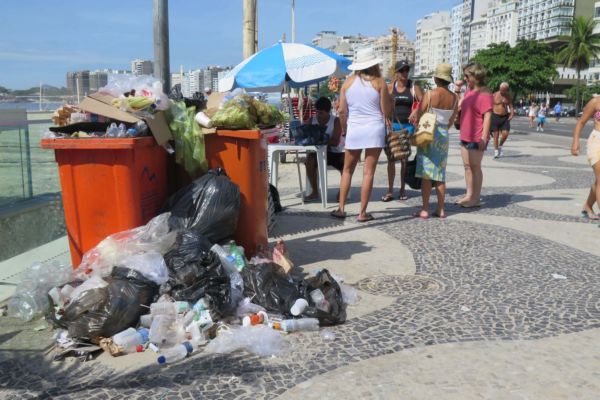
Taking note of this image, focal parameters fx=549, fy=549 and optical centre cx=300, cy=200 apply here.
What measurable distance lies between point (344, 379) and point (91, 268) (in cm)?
189

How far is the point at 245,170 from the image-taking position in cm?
450

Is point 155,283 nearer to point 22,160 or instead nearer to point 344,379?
point 344,379

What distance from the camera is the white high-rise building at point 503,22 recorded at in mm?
147500

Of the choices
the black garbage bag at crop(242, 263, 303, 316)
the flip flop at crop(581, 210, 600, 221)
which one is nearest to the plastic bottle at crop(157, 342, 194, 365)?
the black garbage bag at crop(242, 263, 303, 316)

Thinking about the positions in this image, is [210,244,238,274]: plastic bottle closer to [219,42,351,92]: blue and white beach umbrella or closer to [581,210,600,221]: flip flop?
[581,210,600,221]: flip flop

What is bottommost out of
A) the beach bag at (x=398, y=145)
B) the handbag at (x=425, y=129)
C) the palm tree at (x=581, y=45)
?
the beach bag at (x=398, y=145)

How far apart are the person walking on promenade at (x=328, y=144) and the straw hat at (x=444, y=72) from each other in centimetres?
161

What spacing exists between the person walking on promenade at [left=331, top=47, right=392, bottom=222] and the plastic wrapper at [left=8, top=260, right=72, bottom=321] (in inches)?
136

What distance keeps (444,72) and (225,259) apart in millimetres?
3998

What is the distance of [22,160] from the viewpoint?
6480 millimetres

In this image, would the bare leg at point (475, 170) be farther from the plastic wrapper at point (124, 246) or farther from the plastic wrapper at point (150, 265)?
the plastic wrapper at point (150, 265)

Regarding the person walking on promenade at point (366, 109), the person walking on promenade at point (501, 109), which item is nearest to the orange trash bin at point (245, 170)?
the person walking on promenade at point (366, 109)

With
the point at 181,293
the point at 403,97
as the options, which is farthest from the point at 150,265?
the point at 403,97

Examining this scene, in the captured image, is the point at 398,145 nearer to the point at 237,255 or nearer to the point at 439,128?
the point at 439,128
